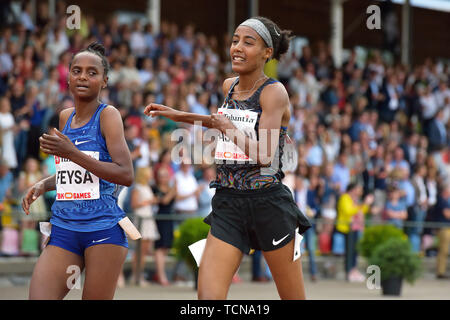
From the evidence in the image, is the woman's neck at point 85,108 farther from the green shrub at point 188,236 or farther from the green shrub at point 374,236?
the green shrub at point 374,236

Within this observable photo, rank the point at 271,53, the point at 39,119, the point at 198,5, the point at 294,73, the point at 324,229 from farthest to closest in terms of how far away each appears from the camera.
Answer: the point at 198,5
the point at 294,73
the point at 324,229
the point at 39,119
the point at 271,53

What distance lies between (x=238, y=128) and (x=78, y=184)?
3.25ft

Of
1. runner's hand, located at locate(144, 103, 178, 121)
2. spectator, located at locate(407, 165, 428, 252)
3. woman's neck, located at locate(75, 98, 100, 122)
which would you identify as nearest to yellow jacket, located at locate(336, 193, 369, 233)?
spectator, located at locate(407, 165, 428, 252)

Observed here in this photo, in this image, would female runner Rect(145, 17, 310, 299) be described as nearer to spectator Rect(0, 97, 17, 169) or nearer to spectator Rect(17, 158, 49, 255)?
spectator Rect(17, 158, 49, 255)

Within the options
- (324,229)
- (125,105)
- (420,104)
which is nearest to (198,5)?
(420,104)

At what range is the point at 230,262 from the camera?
4.61 m

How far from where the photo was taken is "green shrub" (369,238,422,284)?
11.8 metres

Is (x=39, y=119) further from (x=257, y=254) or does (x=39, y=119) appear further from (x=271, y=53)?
(x=271, y=53)

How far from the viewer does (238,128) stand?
480cm

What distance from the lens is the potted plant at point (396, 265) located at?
463 inches

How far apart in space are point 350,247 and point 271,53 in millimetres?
9548

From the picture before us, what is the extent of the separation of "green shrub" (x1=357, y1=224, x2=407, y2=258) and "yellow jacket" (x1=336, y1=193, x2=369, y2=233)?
0.94m

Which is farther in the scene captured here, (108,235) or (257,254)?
(257,254)

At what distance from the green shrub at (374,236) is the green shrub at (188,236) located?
303cm
